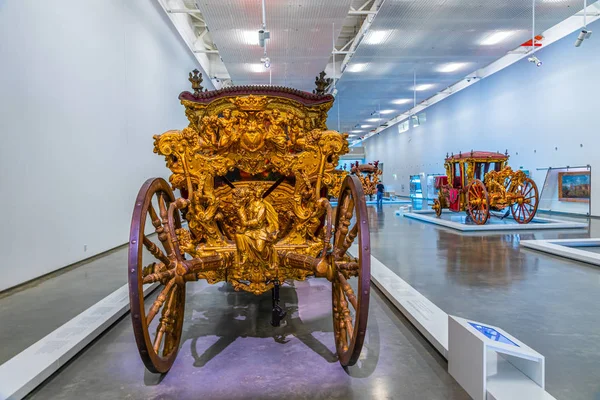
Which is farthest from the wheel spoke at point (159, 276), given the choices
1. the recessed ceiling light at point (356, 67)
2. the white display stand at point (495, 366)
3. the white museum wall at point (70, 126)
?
the recessed ceiling light at point (356, 67)

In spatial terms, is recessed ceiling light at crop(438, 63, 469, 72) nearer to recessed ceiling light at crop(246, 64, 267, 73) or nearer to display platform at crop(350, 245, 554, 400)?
recessed ceiling light at crop(246, 64, 267, 73)

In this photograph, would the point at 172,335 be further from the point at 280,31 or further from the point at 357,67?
the point at 357,67

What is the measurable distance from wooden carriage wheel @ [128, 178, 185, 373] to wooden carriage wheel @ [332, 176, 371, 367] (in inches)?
32.5

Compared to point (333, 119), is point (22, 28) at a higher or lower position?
lower

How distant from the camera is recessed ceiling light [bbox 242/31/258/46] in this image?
328 inches

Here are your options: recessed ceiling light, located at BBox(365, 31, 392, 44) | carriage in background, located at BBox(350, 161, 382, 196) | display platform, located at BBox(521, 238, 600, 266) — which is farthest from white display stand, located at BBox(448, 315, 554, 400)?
carriage in background, located at BBox(350, 161, 382, 196)

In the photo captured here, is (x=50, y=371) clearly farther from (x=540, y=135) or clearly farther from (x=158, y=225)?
(x=540, y=135)

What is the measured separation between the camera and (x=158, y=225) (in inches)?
74.5

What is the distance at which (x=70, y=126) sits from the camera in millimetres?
4820

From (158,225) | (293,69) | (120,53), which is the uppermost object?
(293,69)

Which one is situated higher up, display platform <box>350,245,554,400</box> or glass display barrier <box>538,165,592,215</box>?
glass display barrier <box>538,165,592,215</box>

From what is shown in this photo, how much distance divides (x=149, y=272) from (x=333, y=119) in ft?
61.9

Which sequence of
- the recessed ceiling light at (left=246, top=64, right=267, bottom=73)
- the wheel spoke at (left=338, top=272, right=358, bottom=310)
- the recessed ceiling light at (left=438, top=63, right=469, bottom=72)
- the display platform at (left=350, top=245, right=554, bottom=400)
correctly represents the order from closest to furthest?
the display platform at (left=350, top=245, right=554, bottom=400)
the wheel spoke at (left=338, top=272, right=358, bottom=310)
the recessed ceiling light at (left=246, top=64, right=267, bottom=73)
the recessed ceiling light at (left=438, top=63, right=469, bottom=72)

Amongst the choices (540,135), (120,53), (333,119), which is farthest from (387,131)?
(120,53)
